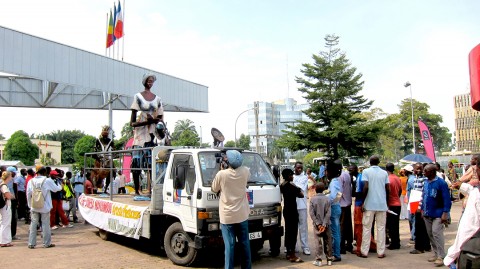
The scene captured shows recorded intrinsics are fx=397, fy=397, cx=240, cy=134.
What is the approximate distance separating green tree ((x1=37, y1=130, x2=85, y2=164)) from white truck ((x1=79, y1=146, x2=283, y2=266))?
73927mm

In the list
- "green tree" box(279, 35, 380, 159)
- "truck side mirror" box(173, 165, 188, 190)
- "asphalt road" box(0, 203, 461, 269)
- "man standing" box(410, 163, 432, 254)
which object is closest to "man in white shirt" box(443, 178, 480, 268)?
"asphalt road" box(0, 203, 461, 269)

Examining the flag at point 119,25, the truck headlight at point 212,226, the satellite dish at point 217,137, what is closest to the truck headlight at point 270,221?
the truck headlight at point 212,226

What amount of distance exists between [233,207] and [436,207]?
3719 mm

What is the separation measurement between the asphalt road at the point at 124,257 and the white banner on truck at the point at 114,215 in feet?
1.52

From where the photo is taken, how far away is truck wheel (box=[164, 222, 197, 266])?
6902mm

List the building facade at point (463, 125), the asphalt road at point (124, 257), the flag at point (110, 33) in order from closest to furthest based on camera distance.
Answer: the asphalt road at point (124, 257)
the flag at point (110, 33)
the building facade at point (463, 125)

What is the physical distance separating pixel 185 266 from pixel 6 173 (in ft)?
17.1

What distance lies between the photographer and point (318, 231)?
7.13 m

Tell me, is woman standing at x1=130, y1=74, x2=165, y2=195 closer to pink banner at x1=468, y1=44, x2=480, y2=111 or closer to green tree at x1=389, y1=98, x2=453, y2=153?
pink banner at x1=468, y1=44, x2=480, y2=111

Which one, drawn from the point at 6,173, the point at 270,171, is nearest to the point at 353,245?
the point at 270,171

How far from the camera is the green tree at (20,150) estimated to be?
55747 mm

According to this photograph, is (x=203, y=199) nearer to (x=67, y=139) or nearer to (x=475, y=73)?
(x=475, y=73)

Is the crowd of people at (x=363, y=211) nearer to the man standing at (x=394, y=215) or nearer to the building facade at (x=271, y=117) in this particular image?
the man standing at (x=394, y=215)

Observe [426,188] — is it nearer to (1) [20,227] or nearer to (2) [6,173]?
(2) [6,173]
